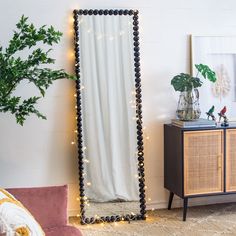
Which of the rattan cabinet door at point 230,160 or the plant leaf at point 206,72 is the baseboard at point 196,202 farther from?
the plant leaf at point 206,72

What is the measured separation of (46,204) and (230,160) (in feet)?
6.80

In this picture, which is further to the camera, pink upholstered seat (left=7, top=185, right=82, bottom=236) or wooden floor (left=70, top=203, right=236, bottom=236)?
wooden floor (left=70, top=203, right=236, bottom=236)

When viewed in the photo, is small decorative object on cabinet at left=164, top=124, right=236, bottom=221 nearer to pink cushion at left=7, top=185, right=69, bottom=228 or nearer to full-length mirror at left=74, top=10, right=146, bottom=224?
full-length mirror at left=74, top=10, right=146, bottom=224

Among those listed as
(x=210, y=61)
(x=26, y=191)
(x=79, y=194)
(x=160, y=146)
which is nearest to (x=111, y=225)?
(x=79, y=194)

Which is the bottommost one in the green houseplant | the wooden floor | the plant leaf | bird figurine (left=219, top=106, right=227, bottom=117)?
the wooden floor

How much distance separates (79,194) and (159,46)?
5.09 feet

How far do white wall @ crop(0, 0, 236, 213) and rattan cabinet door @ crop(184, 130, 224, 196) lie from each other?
0.43 m

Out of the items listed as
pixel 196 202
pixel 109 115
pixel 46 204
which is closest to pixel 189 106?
pixel 109 115

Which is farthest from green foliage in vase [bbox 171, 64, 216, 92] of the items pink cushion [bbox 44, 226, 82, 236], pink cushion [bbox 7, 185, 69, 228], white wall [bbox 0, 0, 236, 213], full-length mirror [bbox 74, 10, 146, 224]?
pink cushion [bbox 44, 226, 82, 236]

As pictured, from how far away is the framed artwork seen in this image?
167 inches

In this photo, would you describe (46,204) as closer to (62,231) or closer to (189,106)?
(62,231)

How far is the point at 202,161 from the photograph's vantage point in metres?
3.96

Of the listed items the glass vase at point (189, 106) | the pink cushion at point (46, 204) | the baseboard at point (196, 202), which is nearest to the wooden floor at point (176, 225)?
the baseboard at point (196, 202)

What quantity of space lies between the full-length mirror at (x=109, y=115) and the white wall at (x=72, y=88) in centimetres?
14
